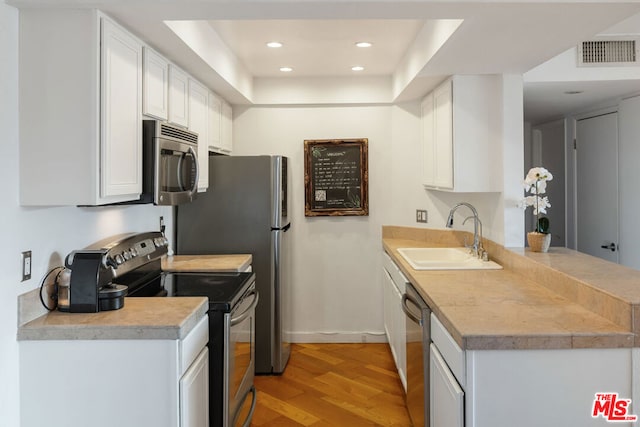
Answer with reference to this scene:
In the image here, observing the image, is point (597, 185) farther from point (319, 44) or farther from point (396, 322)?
point (319, 44)

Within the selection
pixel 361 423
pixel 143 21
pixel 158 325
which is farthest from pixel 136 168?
pixel 361 423

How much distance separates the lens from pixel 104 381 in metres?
1.81

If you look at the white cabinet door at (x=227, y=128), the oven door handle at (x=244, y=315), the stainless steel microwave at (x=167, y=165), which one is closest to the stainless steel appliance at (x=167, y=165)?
the stainless steel microwave at (x=167, y=165)

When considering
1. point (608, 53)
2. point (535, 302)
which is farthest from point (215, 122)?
point (608, 53)

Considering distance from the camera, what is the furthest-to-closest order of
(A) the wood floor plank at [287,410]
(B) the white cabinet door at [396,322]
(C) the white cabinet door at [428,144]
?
(C) the white cabinet door at [428,144], (B) the white cabinet door at [396,322], (A) the wood floor plank at [287,410]

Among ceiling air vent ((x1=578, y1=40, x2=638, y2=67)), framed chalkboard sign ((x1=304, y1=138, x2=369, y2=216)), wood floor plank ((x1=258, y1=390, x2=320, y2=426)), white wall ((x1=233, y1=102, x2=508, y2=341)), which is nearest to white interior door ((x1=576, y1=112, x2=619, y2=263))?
ceiling air vent ((x1=578, y1=40, x2=638, y2=67))

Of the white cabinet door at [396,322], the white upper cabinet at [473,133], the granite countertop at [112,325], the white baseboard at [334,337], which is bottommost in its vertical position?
the white baseboard at [334,337]

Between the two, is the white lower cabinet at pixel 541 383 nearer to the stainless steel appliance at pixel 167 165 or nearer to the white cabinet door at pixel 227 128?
the stainless steel appliance at pixel 167 165

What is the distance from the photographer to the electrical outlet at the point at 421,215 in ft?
13.8

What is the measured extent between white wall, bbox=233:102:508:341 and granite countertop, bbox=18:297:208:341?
2.51m

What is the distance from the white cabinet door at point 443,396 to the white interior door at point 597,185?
2589 millimetres

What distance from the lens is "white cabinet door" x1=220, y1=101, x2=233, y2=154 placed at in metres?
3.95

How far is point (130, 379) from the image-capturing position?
1.81m

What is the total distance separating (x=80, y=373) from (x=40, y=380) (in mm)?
158
